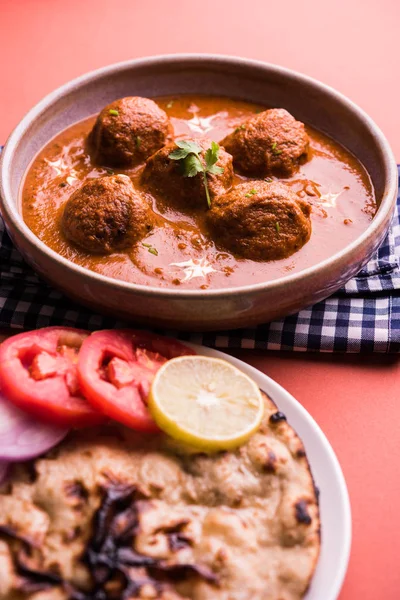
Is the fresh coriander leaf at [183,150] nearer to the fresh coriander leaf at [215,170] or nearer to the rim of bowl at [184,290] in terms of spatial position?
the fresh coriander leaf at [215,170]

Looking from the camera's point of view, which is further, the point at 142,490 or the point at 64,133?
the point at 64,133

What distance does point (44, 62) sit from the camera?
682 cm

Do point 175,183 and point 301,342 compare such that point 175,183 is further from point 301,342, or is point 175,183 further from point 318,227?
point 301,342

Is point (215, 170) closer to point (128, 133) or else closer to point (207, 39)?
point (128, 133)

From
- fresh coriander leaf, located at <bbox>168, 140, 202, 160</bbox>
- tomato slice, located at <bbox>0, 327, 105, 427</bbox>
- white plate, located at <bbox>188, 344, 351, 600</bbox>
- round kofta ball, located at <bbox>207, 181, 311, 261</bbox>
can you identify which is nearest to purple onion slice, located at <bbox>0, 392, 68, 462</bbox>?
tomato slice, located at <bbox>0, 327, 105, 427</bbox>

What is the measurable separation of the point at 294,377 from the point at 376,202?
1.37 meters

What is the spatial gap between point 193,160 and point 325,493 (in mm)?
2233

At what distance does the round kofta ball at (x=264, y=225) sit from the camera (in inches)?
168

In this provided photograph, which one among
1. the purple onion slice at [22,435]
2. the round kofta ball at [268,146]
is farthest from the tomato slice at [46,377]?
the round kofta ball at [268,146]

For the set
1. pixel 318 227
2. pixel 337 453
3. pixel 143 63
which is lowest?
pixel 337 453

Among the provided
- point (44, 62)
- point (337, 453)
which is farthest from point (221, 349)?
point (44, 62)

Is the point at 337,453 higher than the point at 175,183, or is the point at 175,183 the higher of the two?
the point at 175,183

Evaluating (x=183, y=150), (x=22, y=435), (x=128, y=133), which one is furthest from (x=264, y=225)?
(x=22, y=435)

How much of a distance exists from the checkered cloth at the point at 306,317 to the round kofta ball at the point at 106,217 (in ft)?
1.40
